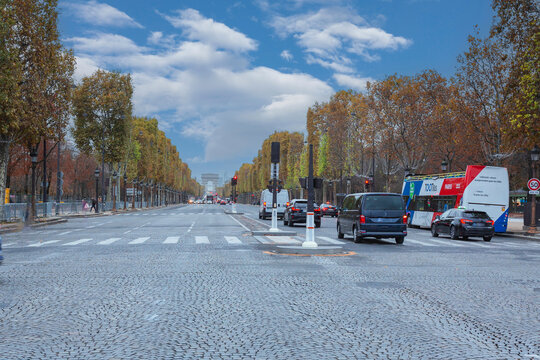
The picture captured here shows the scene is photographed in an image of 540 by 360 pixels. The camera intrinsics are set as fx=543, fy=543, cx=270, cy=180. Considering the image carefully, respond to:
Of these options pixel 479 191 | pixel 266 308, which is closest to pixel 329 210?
pixel 479 191

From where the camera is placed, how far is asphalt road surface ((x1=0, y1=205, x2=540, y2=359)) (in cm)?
A: 555

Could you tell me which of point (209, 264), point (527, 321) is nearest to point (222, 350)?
point (527, 321)

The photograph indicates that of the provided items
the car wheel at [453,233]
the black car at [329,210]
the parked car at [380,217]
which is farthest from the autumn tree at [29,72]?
the black car at [329,210]

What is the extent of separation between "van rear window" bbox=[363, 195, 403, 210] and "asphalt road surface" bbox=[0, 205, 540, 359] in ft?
20.7

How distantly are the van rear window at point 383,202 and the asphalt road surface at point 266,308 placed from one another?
6311 mm

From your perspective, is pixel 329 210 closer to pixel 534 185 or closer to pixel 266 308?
pixel 534 185

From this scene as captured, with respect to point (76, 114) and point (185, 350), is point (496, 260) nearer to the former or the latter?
point (185, 350)

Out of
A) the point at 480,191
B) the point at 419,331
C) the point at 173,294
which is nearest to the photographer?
the point at 419,331

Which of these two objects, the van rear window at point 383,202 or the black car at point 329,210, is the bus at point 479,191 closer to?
the van rear window at point 383,202

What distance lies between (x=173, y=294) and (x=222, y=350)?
3.49 m

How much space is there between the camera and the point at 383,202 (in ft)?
67.5

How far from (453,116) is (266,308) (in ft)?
126

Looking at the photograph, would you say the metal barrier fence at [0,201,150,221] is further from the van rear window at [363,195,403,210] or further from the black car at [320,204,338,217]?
the black car at [320,204,338,217]

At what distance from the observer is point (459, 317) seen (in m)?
7.13
